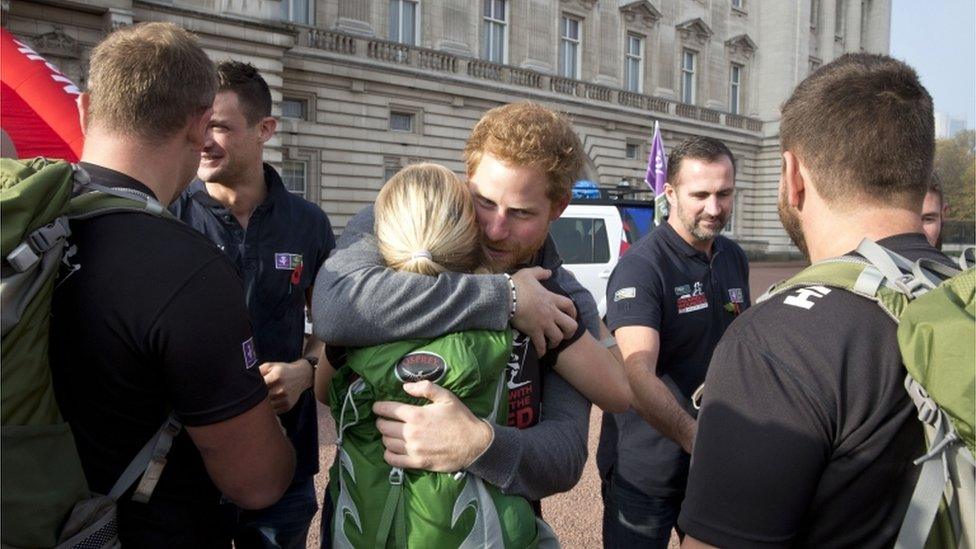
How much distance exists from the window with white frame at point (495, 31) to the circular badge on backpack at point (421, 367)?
2375cm

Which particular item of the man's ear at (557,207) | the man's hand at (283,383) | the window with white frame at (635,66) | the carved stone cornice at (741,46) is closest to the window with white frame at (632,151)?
the window with white frame at (635,66)

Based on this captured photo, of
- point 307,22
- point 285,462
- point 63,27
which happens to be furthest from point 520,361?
point 307,22

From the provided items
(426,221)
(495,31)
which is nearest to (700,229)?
(426,221)

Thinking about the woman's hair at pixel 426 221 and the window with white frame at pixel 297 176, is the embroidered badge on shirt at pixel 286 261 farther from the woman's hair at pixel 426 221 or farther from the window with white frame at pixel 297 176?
the window with white frame at pixel 297 176

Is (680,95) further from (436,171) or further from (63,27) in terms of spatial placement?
(436,171)

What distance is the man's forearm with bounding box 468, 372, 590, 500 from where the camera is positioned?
5.22 feet

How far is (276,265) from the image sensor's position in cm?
293

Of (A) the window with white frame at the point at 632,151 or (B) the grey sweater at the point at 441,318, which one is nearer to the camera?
(B) the grey sweater at the point at 441,318

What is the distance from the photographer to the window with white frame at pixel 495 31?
24.2 meters

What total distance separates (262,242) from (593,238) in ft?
24.5

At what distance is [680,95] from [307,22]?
18.1m

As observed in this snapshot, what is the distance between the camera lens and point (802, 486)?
131 cm

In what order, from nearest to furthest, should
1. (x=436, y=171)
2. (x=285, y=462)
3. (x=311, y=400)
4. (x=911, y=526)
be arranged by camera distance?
(x=911, y=526) → (x=436, y=171) → (x=285, y=462) → (x=311, y=400)

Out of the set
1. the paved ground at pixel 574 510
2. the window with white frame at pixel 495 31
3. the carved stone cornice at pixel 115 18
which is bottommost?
the paved ground at pixel 574 510
